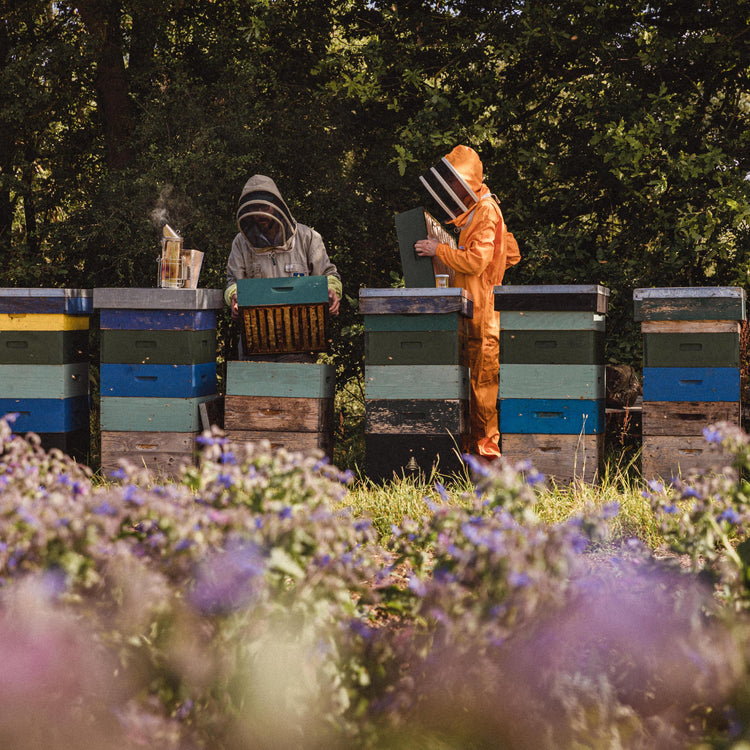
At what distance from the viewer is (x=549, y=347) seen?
13.5ft

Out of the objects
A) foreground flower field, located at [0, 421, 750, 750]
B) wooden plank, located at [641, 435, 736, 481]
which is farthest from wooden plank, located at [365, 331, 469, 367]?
foreground flower field, located at [0, 421, 750, 750]

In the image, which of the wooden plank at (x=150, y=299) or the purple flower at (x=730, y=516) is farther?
the wooden plank at (x=150, y=299)

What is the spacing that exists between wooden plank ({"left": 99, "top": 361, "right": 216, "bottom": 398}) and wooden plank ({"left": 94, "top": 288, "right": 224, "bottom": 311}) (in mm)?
320

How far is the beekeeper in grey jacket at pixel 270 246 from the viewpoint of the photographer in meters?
4.61

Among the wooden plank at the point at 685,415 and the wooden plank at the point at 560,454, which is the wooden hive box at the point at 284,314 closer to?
the wooden plank at the point at 560,454

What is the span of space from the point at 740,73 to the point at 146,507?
5635 mm

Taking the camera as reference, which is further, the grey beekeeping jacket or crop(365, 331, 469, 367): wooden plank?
the grey beekeeping jacket

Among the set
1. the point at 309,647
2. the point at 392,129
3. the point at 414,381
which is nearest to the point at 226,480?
the point at 309,647

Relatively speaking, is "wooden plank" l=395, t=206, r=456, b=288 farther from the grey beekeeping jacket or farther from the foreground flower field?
the foreground flower field

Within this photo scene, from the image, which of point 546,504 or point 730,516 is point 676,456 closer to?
point 546,504

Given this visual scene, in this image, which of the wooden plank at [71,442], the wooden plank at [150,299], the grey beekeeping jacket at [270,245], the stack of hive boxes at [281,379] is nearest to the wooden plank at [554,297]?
the stack of hive boxes at [281,379]

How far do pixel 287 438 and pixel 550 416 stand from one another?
1.42 meters

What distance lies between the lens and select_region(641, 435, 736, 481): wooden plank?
4109 mm

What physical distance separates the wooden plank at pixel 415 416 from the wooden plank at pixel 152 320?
104 centimetres
